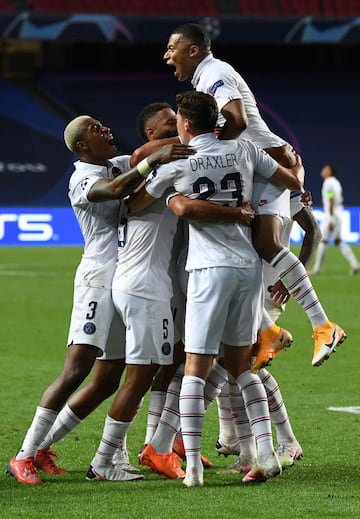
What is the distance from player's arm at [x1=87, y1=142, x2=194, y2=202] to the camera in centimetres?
567

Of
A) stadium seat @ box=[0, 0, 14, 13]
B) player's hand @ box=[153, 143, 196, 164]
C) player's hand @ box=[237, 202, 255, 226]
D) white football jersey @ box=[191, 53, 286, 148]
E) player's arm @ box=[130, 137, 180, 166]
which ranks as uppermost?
stadium seat @ box=[0, 0, 14, 13]

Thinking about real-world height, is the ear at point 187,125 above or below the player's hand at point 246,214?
above

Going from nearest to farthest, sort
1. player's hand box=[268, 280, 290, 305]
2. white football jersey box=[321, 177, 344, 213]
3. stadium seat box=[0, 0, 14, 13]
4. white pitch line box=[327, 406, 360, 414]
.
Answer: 1. player's hand box=[268, 280, 290, 305]
2. white pitch line box=[327, 406, 360, 414]
3. white football jersey box=[321, 177, 344, 213]
4. stadium seat box=[0, 0, 14, 13]

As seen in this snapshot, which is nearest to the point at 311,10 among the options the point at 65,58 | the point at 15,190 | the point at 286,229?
the point at 65,58

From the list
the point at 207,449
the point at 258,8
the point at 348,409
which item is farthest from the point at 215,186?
the point at 258,8

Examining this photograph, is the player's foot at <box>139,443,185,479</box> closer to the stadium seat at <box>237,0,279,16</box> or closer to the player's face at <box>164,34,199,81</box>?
the player's face at <box>164,34,199,81</box>

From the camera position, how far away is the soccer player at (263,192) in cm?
595

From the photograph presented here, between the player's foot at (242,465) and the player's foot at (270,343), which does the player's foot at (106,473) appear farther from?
the player's foot at (270,343)

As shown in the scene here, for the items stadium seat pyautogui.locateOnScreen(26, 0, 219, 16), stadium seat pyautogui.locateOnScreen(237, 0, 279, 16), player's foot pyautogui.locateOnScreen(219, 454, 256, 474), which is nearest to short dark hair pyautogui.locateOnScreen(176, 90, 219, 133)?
player's foot pyautogui.locateOnScreen(219, 454, 256, 474)

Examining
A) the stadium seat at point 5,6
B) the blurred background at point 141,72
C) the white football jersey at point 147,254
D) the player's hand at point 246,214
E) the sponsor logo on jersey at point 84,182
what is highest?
the stadium seat at point 5,6

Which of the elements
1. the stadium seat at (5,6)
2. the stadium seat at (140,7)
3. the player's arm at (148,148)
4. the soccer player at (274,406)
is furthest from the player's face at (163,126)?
the stadium seat at (140,7)

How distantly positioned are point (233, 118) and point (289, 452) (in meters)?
1.84

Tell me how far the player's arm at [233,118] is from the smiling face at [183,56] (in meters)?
0.36

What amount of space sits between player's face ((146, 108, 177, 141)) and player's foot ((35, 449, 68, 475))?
178 cm
